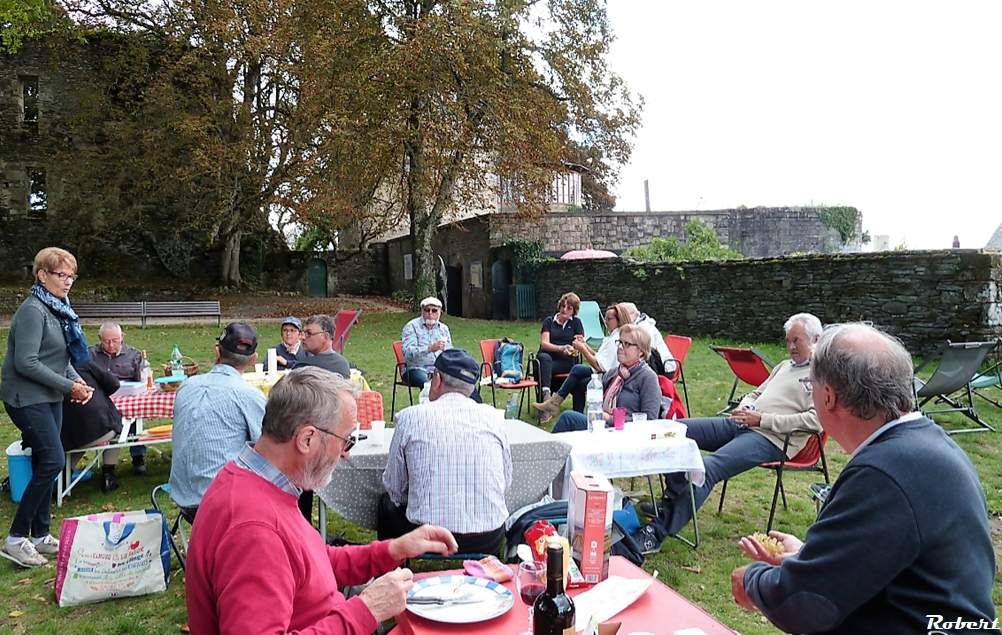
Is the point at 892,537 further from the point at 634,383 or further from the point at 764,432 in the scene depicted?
the point at 634,383

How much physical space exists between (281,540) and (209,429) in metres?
1.85

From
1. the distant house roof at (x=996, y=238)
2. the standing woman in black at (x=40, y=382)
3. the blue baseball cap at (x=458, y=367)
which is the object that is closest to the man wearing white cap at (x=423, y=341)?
the standing woman in black at (x=40, y=382)

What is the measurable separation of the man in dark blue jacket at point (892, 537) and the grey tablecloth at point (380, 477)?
192cm

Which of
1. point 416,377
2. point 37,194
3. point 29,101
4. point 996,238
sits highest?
point 29,101

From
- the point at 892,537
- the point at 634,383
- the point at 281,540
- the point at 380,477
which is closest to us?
the point at 892,537

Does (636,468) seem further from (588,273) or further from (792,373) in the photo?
(588,273)

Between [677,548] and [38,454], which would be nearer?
[38,454]

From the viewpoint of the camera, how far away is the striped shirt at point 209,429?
3.34 m

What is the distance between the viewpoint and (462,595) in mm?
2008

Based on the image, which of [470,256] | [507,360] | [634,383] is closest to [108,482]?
[634,383]

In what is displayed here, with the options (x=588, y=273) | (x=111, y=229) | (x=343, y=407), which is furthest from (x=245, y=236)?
(x=343, y=407)

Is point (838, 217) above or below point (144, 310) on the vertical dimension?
above

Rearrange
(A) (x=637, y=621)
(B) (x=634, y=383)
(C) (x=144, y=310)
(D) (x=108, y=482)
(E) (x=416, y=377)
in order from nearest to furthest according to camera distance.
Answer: (A) (x=637, y=621) → (B) (x=634, y=383) → (D) (x=108, y=482) → (E) (x=416, y=377) → (C) (x=144, y=310)

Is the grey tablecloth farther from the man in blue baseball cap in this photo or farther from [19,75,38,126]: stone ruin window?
[19,75,38,126]: stone ruin window
